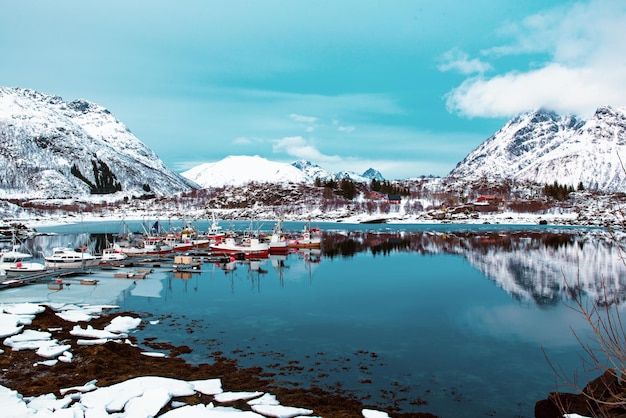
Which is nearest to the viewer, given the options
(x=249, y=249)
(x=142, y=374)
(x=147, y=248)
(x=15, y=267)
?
(x=142, y=374)

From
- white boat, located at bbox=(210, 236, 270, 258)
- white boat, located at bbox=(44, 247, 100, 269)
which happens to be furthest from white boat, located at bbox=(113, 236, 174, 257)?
white boat, located at bbox=(44, 247, 100, 269)

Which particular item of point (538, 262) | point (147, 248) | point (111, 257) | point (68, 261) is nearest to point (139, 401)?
point (68, 261)

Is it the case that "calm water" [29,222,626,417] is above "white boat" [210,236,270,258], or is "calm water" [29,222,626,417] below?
below

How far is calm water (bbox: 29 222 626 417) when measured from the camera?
21.7 metres

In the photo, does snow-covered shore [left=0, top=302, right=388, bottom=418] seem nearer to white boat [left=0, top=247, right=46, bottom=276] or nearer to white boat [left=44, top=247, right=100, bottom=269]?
white boat [left=0, top=247, right=46, bottom=276]

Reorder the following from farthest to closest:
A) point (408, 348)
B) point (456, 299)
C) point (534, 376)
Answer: point (456, 299) → point (408, 348) → point (534, 376)

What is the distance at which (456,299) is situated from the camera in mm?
42250

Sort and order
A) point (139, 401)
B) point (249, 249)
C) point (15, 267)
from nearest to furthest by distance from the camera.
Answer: point (139, 401), point (15, 267), point (249, 249)

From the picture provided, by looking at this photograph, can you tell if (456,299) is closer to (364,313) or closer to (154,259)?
(364,313)

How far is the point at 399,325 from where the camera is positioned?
108 feet

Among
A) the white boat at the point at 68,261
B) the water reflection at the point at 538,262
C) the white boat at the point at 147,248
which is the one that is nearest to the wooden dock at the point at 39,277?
the white boat at the point at 68,261

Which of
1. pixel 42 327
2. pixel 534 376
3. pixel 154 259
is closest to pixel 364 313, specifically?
pixel 534 376

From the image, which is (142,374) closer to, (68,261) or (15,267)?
(15,267)

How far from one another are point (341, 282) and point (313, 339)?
24.0 metres
